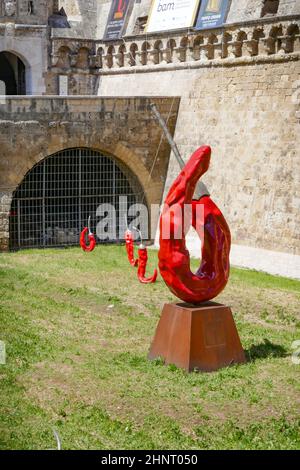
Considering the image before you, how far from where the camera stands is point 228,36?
22906mm

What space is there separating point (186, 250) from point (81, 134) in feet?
35.6

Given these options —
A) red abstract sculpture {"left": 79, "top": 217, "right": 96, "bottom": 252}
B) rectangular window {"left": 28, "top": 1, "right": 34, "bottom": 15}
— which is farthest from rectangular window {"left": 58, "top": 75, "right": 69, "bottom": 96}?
red abstract sculpture {"left": 79, "top": 217, "right": 96, "bottom": 252}

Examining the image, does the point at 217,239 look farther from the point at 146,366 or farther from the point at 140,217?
the point at 140,217

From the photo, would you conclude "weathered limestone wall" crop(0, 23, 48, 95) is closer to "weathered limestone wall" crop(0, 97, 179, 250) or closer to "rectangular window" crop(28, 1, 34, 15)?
"rectangular window" crop(28, 1, 34, 15)

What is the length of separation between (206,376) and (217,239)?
209 cm

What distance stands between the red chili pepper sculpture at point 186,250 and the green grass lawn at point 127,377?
3.80ft

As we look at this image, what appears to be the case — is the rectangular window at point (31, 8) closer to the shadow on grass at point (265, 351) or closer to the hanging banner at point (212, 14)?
the hanging banner at point (212, 14)

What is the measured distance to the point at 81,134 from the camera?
2367cm

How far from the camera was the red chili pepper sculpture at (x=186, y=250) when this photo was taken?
13258mm

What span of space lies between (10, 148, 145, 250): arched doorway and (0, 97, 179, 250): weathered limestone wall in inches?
15.9

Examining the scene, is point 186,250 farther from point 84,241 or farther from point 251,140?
point 84,241

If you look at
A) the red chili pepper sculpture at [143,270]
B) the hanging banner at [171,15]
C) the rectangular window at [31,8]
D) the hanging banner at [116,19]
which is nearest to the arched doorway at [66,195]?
the hanging banner at [171,15]

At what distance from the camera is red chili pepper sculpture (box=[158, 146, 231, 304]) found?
43.5 ft
